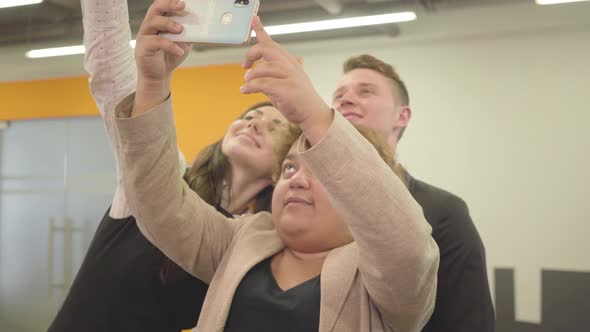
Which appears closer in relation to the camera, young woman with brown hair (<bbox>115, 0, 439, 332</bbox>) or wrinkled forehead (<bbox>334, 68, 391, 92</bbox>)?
young woman with brown hair (<bbox>115, 0, 439, 332</bbox>)

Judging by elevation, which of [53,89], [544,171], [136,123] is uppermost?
[53,89]

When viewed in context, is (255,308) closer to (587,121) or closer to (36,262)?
(587,121)

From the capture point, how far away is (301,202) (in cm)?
111

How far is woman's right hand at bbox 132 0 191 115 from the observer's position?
1.01m

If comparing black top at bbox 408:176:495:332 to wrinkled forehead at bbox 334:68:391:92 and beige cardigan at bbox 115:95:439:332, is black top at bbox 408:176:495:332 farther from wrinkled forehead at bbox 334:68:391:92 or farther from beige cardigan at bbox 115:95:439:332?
wrinkled forehead at bbox 334:68:391:92

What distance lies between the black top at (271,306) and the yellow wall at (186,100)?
3.79 meters

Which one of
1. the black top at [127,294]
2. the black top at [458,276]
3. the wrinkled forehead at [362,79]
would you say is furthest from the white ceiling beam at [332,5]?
the black top at [127,294]

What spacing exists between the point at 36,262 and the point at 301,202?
522 centimetres

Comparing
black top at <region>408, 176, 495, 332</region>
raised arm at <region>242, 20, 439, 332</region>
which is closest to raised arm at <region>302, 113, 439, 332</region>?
raised arm at <region>242, 20, 439, 332</region>

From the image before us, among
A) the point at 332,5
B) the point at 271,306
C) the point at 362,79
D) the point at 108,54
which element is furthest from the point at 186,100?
the point at 271,306

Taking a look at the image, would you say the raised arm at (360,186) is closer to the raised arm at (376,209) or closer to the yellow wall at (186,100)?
the raised arm at (376,209)

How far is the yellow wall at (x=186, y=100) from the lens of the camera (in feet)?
16.5

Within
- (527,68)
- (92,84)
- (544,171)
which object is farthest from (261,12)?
(92,84)

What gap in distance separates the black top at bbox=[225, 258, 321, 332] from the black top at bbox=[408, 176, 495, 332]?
0.49 metres
